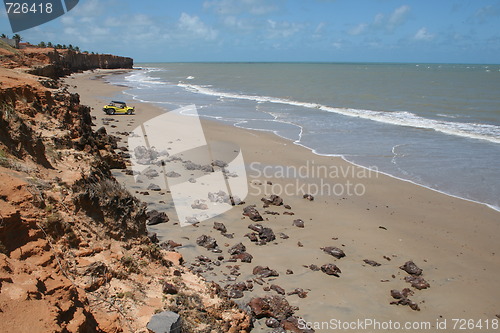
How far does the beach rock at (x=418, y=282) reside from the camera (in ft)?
27.5

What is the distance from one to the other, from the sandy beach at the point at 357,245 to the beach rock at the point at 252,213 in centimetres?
22

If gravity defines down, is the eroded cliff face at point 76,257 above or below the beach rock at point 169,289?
above

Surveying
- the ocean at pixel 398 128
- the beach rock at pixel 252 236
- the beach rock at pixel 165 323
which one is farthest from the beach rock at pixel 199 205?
the ocean at pixel 398 128

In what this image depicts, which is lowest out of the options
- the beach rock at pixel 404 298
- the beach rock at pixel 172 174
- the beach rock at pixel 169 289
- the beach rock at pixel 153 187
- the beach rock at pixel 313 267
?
the beach rock at pixel 404 298

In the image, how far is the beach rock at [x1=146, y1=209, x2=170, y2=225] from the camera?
Result: 10167mm

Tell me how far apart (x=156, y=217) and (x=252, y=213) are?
279 cm

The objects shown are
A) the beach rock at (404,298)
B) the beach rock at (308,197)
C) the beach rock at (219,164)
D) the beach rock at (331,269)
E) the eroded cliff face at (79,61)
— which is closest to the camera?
the beach rock at (404,298)

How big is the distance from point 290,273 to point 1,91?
7.26 metres

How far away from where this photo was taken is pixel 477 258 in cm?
980

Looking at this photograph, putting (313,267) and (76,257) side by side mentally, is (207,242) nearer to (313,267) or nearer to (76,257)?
(313,267)

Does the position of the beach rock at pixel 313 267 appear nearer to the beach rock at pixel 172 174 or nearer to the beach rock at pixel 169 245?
the beach rock at pixel 169 245

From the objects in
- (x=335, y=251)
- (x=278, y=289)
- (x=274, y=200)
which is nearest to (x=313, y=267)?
(x=335, y=251)

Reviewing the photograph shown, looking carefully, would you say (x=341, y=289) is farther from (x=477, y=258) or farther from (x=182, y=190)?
(x=182, y=190)

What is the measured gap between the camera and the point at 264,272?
8336mm
